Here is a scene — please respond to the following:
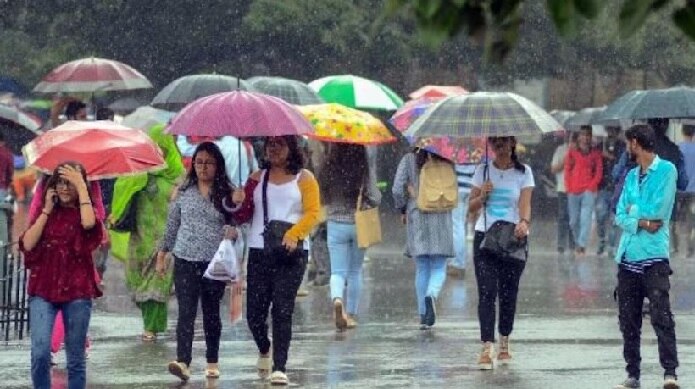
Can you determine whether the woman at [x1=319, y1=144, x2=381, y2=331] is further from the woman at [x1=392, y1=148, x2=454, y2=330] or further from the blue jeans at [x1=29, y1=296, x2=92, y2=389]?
the blue jeans at [x1=29, y1=296, x2=92, y2=389]

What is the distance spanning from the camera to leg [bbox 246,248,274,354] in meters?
10.8

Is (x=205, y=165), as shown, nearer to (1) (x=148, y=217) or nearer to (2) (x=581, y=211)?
(1) (x=148, y=217)

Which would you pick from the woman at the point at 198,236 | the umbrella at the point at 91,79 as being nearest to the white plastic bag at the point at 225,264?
the woman at the point at 198,236

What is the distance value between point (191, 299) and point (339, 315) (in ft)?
10.5

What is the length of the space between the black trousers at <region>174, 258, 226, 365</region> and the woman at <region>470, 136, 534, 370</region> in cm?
179

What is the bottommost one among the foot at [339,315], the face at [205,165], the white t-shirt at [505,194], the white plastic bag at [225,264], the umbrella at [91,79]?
the foot at [339,315]

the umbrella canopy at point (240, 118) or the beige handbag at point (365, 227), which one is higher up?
the umbrella canopy at point (240, 118)

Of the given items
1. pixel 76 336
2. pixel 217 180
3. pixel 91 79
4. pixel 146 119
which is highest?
pixel 91 79

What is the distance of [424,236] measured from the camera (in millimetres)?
14242

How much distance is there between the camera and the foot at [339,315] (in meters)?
13.9

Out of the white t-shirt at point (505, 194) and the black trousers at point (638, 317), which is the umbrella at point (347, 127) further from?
the black trousers at point (638, 317)

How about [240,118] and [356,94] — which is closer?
[240,118]

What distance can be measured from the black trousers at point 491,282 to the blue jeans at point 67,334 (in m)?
3.32

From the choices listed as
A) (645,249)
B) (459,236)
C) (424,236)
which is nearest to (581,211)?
(459,236)
